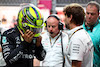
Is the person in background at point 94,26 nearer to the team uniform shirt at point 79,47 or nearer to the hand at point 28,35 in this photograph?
the team uniform shirt at point 79,47

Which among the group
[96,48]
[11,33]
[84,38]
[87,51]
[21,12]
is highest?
[21,12]

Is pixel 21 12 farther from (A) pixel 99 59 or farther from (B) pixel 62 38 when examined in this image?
(A) pixel 99 59

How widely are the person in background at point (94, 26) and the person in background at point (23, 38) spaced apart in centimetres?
104

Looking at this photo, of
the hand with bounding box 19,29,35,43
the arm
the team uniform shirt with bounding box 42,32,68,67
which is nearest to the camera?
the hand with bounding box 19,29,35,43

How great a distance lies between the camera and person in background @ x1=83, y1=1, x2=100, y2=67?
2090mm

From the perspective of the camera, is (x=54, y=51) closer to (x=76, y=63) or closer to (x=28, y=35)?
(x=76, y=63)

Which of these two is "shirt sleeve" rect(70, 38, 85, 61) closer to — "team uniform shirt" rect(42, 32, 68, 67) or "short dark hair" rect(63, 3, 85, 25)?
"short dark hair" rect(63, 3, 85, 25)

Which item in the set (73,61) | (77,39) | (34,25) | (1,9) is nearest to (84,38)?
(77,39)

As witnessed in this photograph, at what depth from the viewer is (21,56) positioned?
129 cm

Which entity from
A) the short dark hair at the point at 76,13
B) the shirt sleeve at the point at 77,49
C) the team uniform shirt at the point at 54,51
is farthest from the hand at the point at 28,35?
the team uniform shirt at the point at 54,51

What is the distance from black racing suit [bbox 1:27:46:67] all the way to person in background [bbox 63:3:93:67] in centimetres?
37

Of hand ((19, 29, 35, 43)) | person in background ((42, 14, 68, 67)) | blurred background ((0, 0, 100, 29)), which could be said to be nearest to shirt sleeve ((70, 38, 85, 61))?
hand ((19, 29, 35, 43))

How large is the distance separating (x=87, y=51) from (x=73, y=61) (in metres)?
0.18

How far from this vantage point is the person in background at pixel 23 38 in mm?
1213
